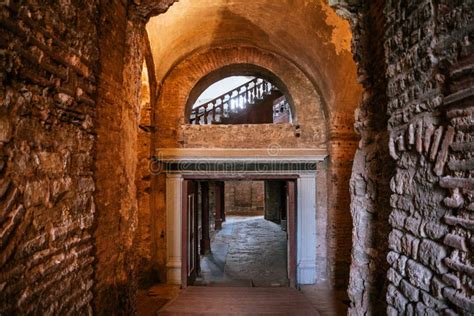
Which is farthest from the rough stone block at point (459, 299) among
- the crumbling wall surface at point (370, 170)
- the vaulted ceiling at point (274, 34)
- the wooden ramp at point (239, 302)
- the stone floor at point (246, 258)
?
the stone floor at point (246, 258)

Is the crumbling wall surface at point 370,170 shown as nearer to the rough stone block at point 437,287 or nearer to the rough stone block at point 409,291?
the rough stone block at point 409,291

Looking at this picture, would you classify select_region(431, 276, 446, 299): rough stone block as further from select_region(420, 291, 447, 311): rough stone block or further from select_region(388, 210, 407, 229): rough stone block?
select_region(388, 210, 407, 229): rough stone block

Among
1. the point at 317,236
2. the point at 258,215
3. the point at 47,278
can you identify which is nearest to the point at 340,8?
the point at 47,278

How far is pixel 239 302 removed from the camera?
5219 millimetres

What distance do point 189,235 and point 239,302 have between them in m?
1.99

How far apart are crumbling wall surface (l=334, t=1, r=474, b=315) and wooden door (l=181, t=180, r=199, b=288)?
4.64 meters

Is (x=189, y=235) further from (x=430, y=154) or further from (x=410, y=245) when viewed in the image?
(x=430, y=154)

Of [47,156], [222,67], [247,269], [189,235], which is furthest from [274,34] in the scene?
[247,269]

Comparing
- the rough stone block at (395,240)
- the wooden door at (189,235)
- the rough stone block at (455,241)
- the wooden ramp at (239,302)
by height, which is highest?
the rough stone block at (455,241)

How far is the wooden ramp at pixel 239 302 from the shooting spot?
4.75 metres

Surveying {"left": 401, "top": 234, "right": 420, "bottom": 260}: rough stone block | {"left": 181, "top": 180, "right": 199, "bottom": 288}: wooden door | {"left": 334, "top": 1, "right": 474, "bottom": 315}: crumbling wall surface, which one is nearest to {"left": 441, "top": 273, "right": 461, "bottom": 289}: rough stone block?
{"left": 334, "top": 1, "right": 474, "bottom": 315}: crumbling wall surface

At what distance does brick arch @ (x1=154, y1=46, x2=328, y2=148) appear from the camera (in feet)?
21.8

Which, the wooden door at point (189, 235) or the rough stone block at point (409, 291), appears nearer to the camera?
the rough stone block at point (409, 291)

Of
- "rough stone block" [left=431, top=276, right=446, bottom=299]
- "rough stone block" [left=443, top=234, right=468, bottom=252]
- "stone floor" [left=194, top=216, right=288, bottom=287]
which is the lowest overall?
"stone floor" [left=194, top=216, right=288, bottom=287]
